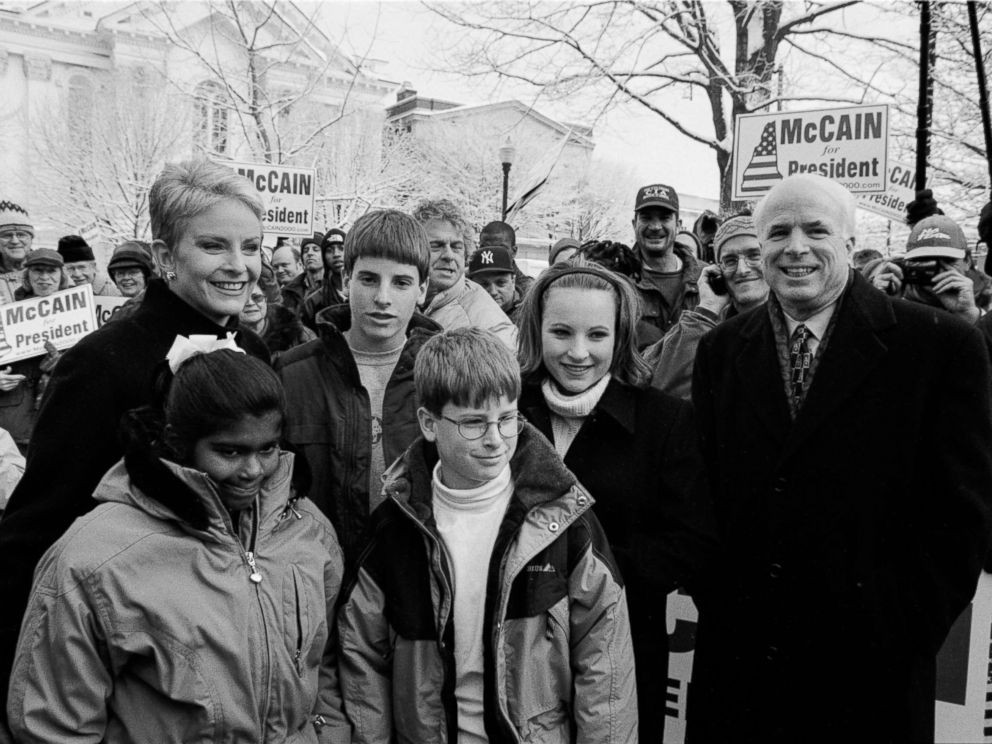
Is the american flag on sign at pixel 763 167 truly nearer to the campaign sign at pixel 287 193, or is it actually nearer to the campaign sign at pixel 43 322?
the campaign sign at pixel 287 193

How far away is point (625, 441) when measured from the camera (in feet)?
9.47

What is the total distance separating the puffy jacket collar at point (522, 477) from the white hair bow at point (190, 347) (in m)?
0.60

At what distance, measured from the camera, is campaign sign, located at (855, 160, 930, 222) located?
7535 mm

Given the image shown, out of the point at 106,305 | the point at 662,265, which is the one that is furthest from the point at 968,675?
the point at 106,305

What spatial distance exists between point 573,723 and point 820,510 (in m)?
1.00

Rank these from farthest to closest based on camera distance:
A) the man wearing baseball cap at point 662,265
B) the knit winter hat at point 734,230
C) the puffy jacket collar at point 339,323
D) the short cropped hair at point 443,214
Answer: the man wearing baseball cap at point 662,265 → the short cropped hair at point 443,214 → the knit winter hat at point 734,230 → the puffy jacket collar at point 339,323

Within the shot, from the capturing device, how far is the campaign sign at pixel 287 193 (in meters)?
10.5

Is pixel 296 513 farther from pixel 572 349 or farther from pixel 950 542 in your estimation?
pixel 950 542

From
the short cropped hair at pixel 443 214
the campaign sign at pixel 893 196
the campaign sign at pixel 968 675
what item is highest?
the campaign sign at pixel 893 196

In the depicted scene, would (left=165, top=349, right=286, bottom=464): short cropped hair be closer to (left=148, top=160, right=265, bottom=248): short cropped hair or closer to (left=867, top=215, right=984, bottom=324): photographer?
(left=148, top=160, right=265, bottom=248): short cropped hair

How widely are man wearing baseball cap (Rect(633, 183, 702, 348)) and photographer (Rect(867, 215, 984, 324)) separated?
1463mm

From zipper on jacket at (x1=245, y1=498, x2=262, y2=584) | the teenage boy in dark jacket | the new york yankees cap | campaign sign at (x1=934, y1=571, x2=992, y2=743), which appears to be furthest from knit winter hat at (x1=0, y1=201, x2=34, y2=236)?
campaign sign at (x1=934, y1=571, x2=992, y2=743)

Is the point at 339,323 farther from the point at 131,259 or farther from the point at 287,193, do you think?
the point at 287,193

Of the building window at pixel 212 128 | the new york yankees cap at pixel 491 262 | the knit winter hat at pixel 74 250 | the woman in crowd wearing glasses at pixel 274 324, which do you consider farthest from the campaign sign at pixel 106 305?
the building window at pixel 212 128
